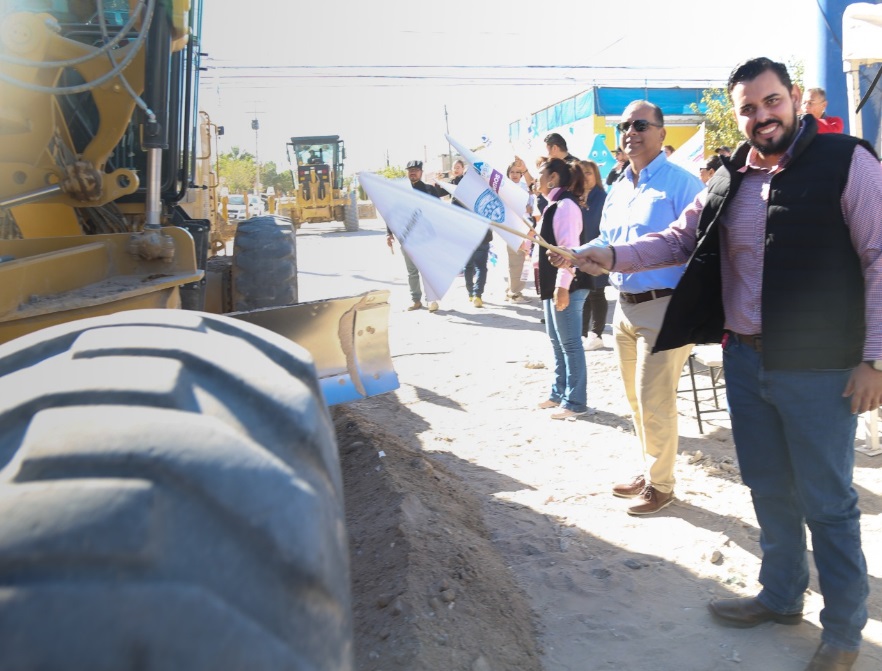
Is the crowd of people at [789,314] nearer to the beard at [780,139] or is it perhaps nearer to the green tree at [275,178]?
the beard at [780,139]

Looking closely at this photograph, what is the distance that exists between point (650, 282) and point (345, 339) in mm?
1828

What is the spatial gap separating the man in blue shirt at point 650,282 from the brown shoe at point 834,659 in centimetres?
158

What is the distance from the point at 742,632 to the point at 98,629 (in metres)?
3.10

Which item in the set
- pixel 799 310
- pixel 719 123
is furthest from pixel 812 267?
pixel 719 123

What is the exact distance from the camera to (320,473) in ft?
4.08

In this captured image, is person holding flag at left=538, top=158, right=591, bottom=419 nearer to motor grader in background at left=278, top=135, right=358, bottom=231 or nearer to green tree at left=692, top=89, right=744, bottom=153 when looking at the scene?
green tree at left=692, top=89, right=744, bottom=153

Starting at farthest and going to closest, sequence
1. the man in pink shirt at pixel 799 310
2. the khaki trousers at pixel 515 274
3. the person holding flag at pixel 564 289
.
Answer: the khaki trousers at pixel 515 274 < the person holding flag at pixel 564 289 < the man in pink shirt at pixel 799 310

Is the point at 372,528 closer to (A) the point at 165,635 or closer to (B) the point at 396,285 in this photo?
(A) the point at 165,635

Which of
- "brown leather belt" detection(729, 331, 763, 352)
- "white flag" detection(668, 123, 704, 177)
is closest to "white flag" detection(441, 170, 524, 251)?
"brown leather belt" detection(729, 331, 763, 352)

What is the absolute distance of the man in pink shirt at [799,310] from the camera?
8.95 feet

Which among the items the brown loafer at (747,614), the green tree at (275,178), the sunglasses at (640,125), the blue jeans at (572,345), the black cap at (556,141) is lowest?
the brown loafer at (747,614)

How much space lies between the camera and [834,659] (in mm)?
2936

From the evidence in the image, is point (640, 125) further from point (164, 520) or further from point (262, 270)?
point (164, 520)

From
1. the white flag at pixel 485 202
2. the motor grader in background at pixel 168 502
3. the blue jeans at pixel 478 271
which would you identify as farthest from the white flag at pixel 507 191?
the blue jeans at pixel 478 271
